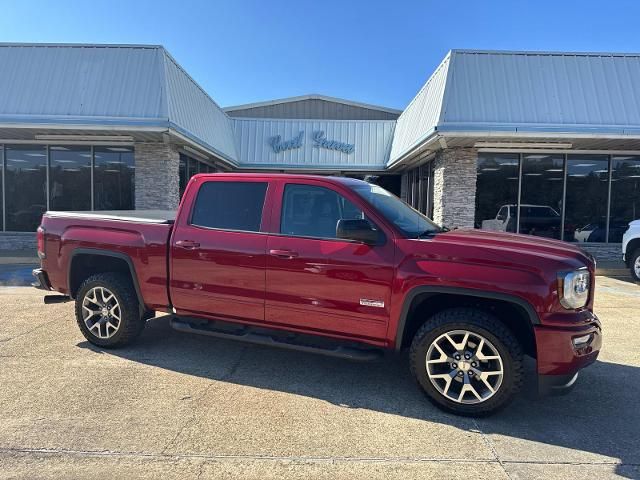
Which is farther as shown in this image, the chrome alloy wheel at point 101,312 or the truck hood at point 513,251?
the chrome alloy wheel at point 101,312

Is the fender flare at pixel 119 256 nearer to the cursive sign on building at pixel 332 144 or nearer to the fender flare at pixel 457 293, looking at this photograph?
the fender flare at pixel 457 293

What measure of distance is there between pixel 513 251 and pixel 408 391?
5.14ft

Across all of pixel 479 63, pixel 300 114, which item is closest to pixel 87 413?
pixel 479 63

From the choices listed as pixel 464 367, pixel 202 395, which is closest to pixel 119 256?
pixel 202 395

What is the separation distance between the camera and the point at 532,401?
4.11 meters

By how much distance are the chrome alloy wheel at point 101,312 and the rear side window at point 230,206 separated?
134cm

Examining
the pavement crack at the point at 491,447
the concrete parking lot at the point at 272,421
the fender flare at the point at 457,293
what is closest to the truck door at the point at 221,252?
the concrete parking lot at the point at 272,421

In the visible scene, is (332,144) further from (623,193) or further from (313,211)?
(313,211)

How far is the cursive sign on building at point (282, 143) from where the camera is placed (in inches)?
774

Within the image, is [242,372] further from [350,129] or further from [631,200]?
[350,129]

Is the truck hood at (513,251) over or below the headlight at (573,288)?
over

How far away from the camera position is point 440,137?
11.2 metres

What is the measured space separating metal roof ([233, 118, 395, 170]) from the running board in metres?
14.9

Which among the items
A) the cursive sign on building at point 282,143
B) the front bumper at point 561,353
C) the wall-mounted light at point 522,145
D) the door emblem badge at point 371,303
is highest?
the cursive sign on building at point 282,143
